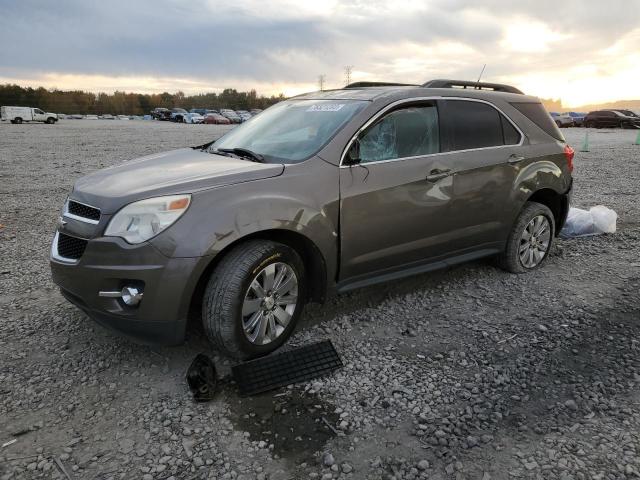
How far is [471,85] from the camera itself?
4.71m

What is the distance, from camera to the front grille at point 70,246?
3094 millimetres

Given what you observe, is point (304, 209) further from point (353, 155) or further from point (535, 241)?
point (535, 241)

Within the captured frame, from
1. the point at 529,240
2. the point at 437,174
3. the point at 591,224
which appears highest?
the point at 437,174

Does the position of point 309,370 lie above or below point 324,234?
below

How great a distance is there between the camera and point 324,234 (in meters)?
3.45

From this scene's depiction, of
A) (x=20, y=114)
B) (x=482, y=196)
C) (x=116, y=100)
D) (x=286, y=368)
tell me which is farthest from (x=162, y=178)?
(x=116, y=100)

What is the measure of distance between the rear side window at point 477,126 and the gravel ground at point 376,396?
1336 millimetres

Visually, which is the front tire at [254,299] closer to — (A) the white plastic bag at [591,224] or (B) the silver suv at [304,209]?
(B) the silver suv at [304,209]

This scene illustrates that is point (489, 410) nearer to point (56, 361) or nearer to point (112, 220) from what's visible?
point (112, 220)

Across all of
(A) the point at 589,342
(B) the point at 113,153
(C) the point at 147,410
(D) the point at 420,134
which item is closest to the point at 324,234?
(D) the point at 420,134

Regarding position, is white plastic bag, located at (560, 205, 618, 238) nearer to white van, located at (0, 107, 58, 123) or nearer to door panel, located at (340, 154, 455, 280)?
door panel, located at (340, 154, 455, 280)

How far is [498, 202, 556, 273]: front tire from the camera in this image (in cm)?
484

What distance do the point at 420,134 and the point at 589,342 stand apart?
203cm

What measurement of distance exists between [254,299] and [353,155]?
4.13 ft
